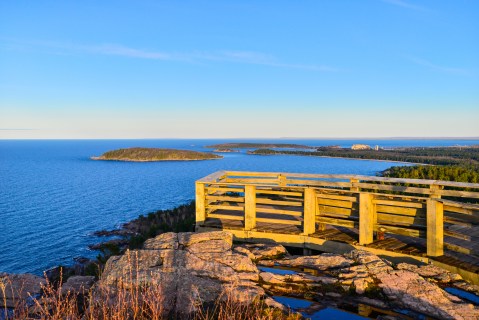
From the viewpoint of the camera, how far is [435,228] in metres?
7.09

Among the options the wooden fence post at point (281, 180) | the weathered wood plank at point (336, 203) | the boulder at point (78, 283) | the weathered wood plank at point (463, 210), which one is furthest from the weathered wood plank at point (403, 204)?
the boulder at point (78, 283)

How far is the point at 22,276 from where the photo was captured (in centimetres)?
757

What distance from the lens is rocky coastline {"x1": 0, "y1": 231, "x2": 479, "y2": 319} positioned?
513 cm

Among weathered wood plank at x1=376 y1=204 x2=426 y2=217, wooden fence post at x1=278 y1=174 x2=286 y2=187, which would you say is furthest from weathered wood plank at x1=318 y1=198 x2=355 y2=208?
wooden fence post at x1=278 y1=174 x2=286 y2=187

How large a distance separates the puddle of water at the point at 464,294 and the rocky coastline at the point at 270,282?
5 cm

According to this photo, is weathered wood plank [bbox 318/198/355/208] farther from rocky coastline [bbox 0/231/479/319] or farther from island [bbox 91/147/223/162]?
island [bbox 91/147/223/162]

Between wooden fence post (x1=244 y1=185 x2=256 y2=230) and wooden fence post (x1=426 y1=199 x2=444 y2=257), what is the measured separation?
4083 millimetres

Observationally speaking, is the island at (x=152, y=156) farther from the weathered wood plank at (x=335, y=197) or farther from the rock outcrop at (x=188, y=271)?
the rock outcrop at (x=188, y=271)

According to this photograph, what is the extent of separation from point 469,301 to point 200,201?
255 inches

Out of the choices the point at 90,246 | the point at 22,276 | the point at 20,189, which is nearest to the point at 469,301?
the point at 22,276

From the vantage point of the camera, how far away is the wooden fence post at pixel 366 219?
312 inches

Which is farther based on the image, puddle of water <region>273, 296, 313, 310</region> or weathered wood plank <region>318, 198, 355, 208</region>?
weathered wood plank <region>318, 198, 355, 208</region>

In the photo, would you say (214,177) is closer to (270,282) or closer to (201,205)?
(201,205)

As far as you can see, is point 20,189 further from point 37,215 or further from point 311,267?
point 311,267
